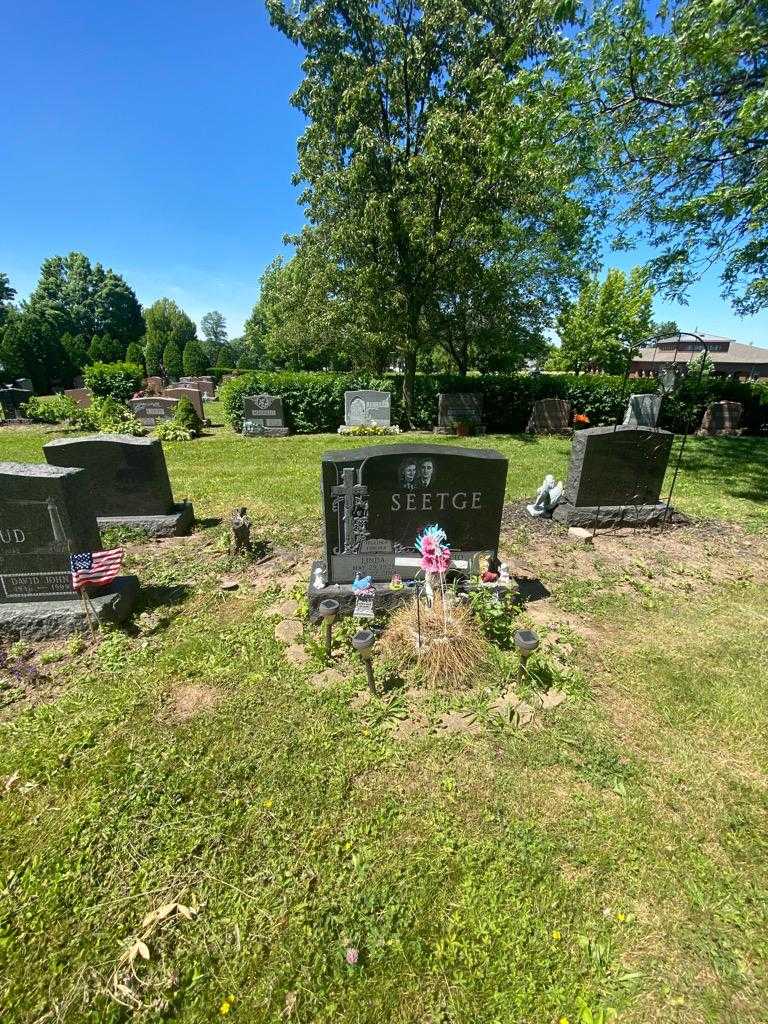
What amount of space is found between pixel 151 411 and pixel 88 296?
53974 millimetres

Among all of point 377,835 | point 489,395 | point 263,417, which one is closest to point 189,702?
point 377,835

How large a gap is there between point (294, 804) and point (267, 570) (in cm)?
339

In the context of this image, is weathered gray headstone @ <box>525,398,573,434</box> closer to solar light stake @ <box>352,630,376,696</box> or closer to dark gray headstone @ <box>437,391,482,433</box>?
dark gray headstone @ <box>437,391,482,433</box>

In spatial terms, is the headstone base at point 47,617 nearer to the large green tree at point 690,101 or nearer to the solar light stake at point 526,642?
the solar light stake at point 526,642

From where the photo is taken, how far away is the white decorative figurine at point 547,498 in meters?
7.45

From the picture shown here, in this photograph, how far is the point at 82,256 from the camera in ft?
184

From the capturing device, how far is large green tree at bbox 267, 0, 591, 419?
1233 centimetres

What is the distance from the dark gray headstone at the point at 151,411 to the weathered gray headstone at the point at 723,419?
2007 centimetres

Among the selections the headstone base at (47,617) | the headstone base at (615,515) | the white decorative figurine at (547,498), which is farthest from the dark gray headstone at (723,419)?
the headstone base at (47,617)

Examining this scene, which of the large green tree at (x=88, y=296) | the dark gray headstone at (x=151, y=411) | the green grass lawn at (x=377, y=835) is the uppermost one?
the large green tree at (x=88, y=296)

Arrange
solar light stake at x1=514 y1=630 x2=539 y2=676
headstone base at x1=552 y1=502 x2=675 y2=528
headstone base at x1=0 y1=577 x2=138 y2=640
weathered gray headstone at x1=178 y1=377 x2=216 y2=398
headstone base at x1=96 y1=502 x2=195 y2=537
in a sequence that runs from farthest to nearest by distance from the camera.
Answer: weathered gray headstone at x1=178 y1=377 x2=216 y2=398, headstone base at x1=552 y1=502 x2=675 y2=528, headstone base at x1=96 y1=502 x2=195 y2=537, headstone base at x1=0 y1=577 x2=138 y2=640, solar light stake at x1=514 y1=630 x2=539 y2=676

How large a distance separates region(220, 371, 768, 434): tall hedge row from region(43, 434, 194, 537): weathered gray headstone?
9.56 metres

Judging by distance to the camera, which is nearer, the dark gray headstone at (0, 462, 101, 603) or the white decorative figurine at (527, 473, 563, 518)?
the dark gray headstone at (0, 462, 101, 603)

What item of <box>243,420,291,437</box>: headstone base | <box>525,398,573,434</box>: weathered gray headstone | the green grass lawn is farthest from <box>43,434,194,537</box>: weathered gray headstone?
<box>525,398,573,434</box>: weathered gray headstone
